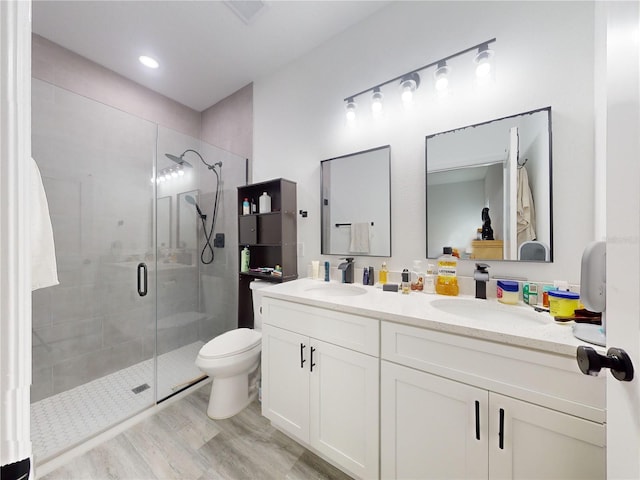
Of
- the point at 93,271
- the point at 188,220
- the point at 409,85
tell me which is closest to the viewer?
the point at 409,85

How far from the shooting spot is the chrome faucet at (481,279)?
4.09 ft

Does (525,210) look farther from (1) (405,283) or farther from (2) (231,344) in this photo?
(2) (231,344)

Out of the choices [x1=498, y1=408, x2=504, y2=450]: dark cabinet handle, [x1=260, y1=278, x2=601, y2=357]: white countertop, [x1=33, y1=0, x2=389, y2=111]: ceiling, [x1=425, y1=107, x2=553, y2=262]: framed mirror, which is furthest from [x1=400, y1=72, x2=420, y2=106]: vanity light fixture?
[x1=498, y1=408, x2=504, y2=450]: dark cabinet handle

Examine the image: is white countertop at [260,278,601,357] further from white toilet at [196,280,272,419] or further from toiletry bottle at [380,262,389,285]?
white toilet at [196,280,272,419]

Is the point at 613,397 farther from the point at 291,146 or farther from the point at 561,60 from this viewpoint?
the point at 291,146

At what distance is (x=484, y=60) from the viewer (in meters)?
1.27

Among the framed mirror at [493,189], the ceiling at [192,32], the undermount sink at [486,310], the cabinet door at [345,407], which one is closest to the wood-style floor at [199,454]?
the cabinet door at [345,407]

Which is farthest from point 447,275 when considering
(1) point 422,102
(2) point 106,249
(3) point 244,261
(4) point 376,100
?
(2) point 106,249

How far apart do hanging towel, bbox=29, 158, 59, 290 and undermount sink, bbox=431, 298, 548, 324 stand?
166cm

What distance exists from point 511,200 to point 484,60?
0.73 m

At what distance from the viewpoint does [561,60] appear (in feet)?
3.78

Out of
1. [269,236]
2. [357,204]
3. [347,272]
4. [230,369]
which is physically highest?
[357,204]

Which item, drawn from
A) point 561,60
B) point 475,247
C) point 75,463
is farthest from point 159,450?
point 561,60

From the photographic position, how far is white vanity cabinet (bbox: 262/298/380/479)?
3.60ft
